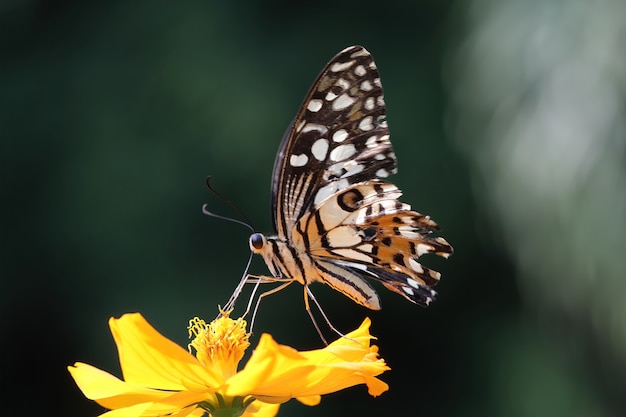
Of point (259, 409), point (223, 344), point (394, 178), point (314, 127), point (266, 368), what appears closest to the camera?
point (266, 368)

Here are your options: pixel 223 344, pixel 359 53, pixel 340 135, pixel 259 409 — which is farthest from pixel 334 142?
pixel 259 409

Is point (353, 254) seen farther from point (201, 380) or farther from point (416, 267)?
point (201, 380)

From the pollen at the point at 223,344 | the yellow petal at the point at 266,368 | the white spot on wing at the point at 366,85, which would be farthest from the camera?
the white spot on wing at the point at 366,85

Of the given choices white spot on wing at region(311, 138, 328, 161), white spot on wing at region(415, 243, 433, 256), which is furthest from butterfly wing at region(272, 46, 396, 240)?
white spot on wing at region(415, 243, 433, 256)

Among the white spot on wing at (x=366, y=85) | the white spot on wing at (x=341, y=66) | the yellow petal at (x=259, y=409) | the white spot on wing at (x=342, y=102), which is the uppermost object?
the white spot on wing at (x=341, y=66)

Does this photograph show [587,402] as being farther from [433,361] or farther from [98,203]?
[98,203]

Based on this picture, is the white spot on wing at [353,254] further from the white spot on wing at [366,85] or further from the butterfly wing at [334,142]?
the white spot on wing at [366,85]

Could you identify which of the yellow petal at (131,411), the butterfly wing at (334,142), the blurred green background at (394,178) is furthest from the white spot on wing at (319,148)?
the blurred green background at (394,178)
